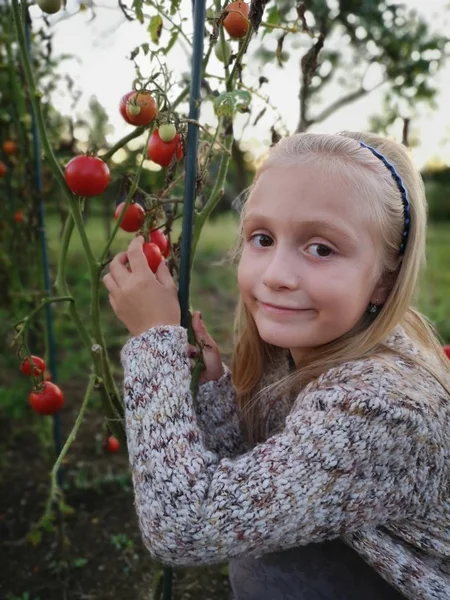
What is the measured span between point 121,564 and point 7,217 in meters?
1.22

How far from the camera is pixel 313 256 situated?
37.2 inches

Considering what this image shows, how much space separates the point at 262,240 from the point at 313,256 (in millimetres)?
121

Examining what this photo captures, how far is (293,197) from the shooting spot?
3.10ft

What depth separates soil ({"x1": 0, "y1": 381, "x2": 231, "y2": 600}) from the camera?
5.38ft

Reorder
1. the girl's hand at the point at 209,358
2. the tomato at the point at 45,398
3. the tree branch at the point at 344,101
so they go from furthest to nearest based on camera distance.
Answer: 1. the tree branch at the point at 344,101
2. the tomato at the point at 45,398
3. the girl's hand at the point at 209,358

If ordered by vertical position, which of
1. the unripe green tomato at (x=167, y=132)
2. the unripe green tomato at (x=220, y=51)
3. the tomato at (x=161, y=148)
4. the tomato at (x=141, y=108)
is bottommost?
the tomato at (x=161, y=148)

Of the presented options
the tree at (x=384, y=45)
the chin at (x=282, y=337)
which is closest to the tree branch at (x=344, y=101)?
the tree at (x=384, y=45)

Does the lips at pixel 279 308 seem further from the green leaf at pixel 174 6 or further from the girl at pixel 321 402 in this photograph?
the green leaf at pixel 174 6

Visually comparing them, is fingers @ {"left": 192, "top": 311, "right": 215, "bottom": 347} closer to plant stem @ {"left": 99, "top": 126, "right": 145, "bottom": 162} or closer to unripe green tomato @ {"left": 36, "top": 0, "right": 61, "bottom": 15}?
plant stem @ {"left": 99, "top": 126, "right": 145, "bottom": 162}

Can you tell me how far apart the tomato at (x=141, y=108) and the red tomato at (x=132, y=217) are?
15cm

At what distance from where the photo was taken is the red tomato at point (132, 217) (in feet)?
3.31

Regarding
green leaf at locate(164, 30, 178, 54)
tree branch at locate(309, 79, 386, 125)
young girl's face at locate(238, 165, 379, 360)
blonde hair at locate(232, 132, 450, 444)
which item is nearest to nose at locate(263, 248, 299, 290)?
young girl's face at locate(238, 165, 379, 360)

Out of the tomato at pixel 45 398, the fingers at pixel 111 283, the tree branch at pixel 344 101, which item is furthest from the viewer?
the tree branch at pixel 344 101

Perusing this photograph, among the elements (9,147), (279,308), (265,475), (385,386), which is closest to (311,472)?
(265,475)
